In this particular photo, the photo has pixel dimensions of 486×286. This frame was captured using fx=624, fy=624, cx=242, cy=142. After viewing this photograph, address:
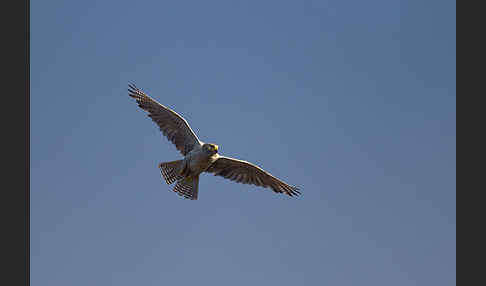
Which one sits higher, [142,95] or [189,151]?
[142,95]

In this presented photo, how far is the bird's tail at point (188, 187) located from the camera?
15.5 m

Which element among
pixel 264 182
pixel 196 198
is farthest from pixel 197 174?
pixel 264 182

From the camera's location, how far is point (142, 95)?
1633 centimetres

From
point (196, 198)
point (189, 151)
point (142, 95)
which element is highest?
point (142, 95)

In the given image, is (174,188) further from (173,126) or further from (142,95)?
(142,95)

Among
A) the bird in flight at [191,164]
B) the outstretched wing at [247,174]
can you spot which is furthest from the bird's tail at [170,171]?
the outstretched wing at [247,174]

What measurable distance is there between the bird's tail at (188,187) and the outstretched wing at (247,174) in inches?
20.2

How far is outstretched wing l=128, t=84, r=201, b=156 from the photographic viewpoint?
15695 millimetres

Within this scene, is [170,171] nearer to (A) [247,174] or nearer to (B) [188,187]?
(B) [188,187]

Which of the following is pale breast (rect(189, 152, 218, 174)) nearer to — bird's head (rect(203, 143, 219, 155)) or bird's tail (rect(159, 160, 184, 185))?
bird's head (rect(203, 143, 219, 155))

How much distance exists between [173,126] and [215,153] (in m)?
1.55

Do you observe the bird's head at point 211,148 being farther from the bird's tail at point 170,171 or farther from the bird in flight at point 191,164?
the bird's tail at point 170,171

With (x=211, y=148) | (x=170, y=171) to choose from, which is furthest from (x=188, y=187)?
(x=211, y=148)

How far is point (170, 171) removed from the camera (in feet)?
51.0
